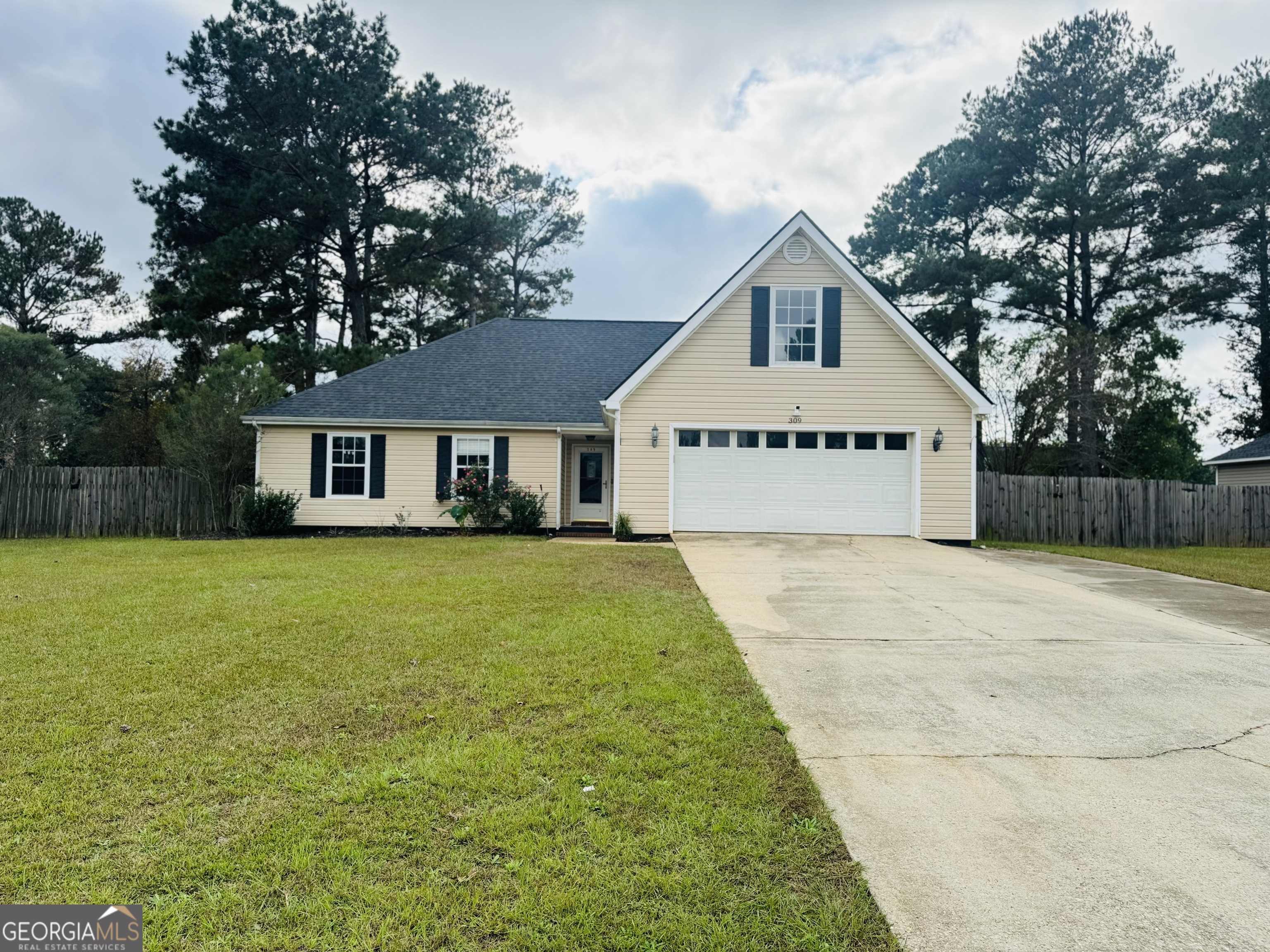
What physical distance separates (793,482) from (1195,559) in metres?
8.08

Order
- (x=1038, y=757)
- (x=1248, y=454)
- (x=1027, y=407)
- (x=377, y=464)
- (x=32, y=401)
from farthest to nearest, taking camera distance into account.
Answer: (x=32, y=401) < (x=1248, y=454) < (x=1027, y=407) < (x=377, y=464) < (x=1038, y=757)

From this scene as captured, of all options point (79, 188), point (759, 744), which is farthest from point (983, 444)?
point (79, 188)

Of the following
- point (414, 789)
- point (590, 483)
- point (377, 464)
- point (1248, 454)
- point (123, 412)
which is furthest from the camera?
point (123, 412)

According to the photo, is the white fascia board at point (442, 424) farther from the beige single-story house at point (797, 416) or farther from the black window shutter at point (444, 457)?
the beige single-story house at point (797, 416)

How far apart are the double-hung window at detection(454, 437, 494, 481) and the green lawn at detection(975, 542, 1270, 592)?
1140 centimetres

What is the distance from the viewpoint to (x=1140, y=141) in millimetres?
22453

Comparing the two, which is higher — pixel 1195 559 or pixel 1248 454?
pixel 1248 454

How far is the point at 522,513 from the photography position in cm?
1516

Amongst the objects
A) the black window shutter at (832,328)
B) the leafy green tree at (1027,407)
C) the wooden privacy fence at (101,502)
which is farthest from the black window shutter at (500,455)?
the leafy green tree at (1027,407)

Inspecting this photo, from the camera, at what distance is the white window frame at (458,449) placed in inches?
624

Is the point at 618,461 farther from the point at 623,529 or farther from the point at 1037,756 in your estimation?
the point at 1037,756

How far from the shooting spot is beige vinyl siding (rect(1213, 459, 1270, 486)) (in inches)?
797

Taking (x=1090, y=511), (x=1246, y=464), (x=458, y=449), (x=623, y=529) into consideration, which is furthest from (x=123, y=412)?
(x=1246, y=464)

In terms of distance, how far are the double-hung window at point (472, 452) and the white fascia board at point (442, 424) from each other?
12.0 inches
